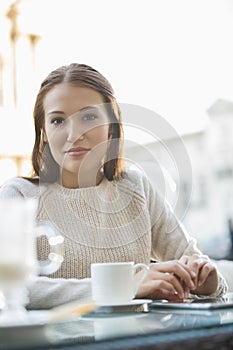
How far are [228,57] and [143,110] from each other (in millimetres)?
2206

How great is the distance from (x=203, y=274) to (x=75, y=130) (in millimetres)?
442

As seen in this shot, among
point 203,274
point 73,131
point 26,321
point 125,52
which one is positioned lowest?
point 203,274

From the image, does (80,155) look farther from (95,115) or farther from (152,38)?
(152,38)

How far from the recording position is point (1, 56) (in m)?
3.93

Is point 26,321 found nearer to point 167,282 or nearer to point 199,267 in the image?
point 167,282

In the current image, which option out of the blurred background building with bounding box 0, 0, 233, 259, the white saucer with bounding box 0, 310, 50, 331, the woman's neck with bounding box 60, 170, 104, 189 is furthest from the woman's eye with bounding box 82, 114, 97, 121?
the blurred background building with bounding box 0, 0, 233, 259

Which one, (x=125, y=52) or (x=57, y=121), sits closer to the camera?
(x=57, y=121)

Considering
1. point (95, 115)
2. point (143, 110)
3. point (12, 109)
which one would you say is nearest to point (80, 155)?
point (95, 115)

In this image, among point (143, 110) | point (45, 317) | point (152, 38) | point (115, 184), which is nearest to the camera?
point (45, 317)

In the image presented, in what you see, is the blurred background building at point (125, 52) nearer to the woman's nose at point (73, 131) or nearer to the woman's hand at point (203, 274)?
the woman's nose at point (73, 131)

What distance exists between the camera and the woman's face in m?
1.59

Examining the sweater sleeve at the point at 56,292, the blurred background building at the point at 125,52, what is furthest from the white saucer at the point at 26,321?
the blurred background building at the point at 125,52

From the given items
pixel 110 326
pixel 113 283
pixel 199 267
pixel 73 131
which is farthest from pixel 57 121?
pixel 110 326

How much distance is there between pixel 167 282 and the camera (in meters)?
1.26
